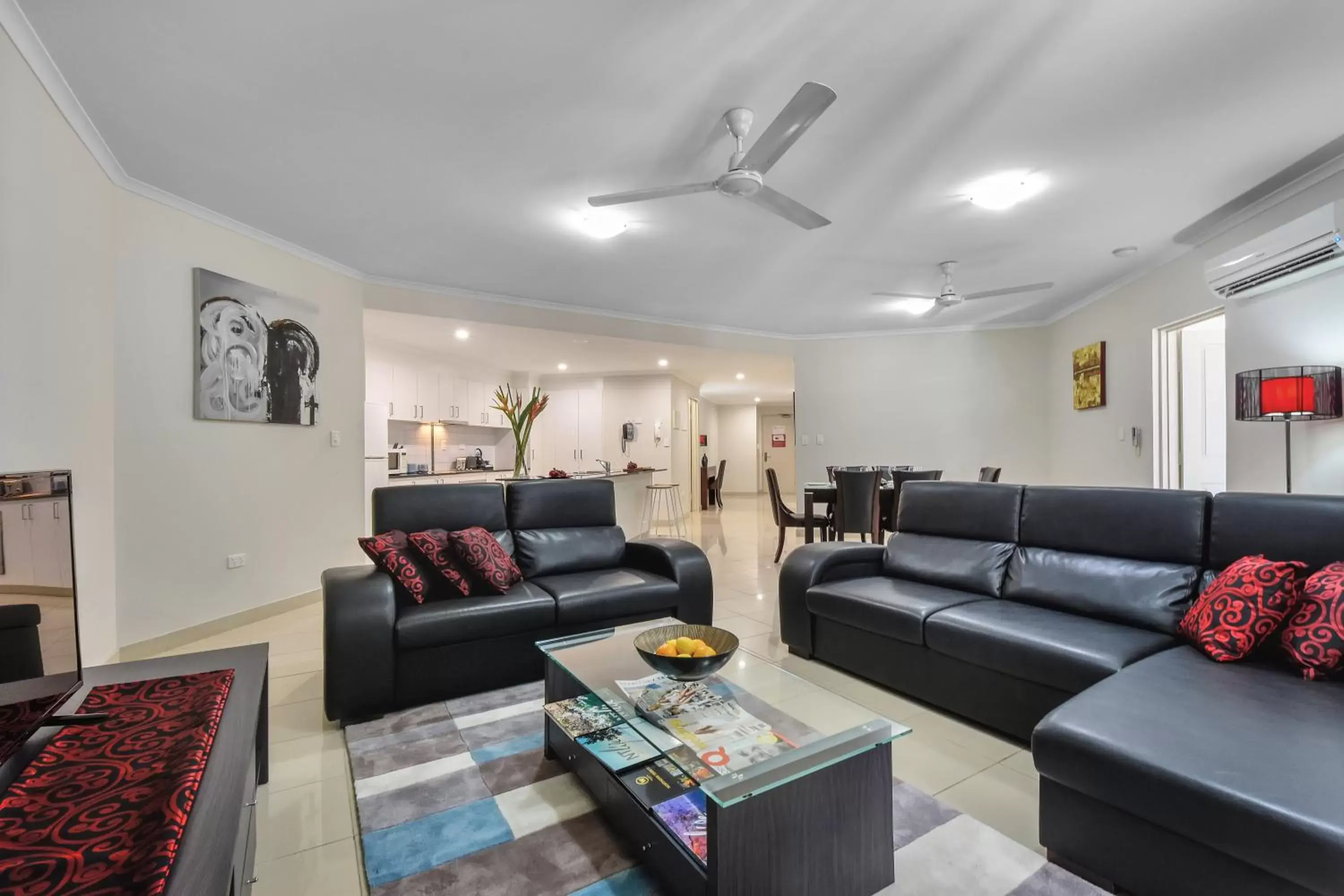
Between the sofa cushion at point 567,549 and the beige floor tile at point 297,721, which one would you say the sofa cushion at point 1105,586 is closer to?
the sofa cushion at point 567,549

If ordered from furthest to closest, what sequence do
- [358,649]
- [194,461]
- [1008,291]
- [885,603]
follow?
[1008,291] → [194,461] → [885,603] → [358,649]

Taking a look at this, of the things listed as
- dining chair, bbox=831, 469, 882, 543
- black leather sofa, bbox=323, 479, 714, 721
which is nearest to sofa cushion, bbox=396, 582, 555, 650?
black leather sofa, bbox=323, 479, 714, 721

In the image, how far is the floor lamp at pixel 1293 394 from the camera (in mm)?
2854

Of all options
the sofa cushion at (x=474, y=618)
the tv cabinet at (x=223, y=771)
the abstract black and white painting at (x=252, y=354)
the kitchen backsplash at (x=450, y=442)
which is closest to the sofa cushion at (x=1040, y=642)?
the sofa cushion at (x=474, y=618)

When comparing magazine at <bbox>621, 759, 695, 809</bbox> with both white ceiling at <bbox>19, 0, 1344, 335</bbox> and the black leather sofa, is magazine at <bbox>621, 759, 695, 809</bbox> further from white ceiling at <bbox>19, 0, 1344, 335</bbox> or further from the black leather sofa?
white ceiling at <bbox>19, 0, 1344, 335</bbox>

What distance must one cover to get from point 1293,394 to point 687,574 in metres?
3.24

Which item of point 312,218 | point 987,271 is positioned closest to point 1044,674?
point 987,271

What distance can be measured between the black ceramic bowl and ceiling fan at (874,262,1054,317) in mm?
3986

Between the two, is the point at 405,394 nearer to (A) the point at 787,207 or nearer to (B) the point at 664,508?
(B) the point at 664,508

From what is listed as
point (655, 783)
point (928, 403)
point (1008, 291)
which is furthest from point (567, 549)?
point (928, 403)

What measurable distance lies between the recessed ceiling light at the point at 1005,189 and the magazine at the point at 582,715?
3264 millimetres

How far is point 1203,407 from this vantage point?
4.73 meters

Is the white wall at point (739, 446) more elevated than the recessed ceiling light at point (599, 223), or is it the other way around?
the recessed ceiling light at point (599, 223)

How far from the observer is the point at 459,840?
1559mm
